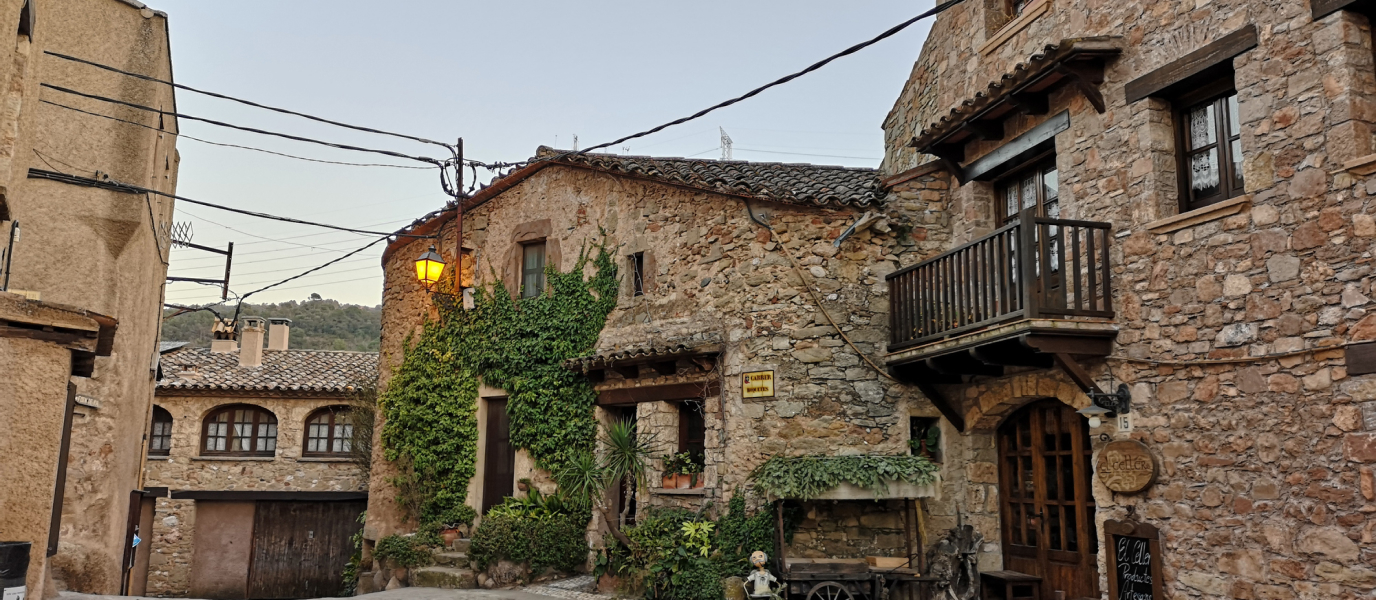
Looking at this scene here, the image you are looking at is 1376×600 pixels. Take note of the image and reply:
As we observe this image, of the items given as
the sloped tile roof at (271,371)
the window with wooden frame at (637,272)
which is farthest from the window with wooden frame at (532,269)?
the sloped tile roof at (271,371)

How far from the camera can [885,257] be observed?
36.9 ft

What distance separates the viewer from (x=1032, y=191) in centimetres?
1009

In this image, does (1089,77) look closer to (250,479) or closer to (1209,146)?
(1209,146)

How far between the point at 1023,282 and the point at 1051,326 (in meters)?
0.43

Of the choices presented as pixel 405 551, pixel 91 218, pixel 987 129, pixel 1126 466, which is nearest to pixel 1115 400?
pixel 1126 466

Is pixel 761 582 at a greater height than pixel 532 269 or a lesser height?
lesser

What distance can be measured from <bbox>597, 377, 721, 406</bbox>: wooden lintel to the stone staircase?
Answer: 285 cm

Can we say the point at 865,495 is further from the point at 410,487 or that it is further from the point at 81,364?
the point at 410,487

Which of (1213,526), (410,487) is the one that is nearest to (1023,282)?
(1213,526)

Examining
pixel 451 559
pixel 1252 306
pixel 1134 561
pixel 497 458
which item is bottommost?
pixel 451 559

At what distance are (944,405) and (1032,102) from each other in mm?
3284

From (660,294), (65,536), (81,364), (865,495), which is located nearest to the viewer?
(81,364)

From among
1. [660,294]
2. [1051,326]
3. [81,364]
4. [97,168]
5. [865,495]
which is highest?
[97,168]

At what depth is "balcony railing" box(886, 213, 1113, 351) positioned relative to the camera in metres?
8.28
